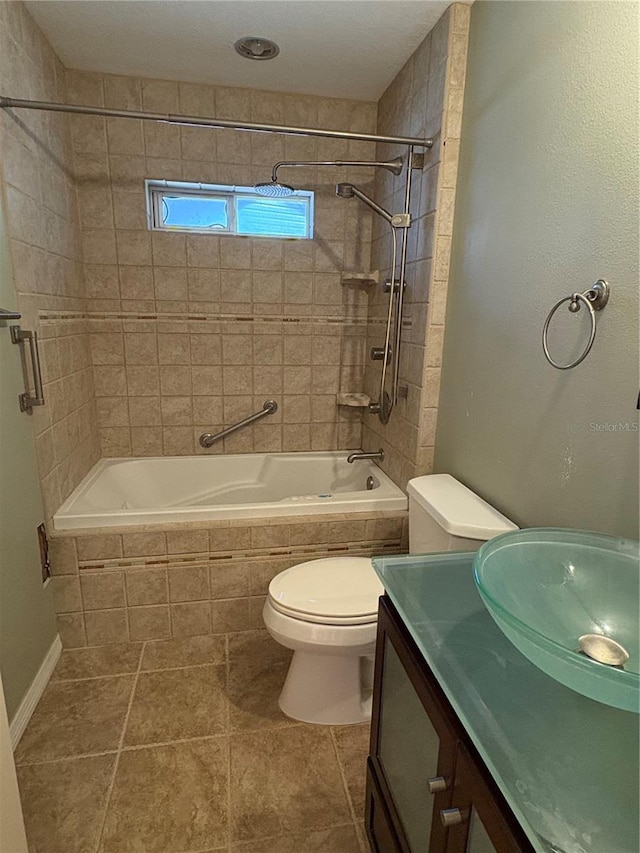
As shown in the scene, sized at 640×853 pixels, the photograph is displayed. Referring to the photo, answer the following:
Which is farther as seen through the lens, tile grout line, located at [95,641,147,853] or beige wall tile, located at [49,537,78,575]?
beige wall tile, located at [49,537,78,575]

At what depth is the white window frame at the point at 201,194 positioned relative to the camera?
2459 millimetres

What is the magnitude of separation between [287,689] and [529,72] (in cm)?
210

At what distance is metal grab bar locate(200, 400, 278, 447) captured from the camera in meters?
2.74

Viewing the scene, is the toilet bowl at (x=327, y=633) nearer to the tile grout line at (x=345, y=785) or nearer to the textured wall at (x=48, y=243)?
the tile grout line at (x=345, y=785)

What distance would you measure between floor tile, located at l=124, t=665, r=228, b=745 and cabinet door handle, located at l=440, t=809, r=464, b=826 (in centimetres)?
109

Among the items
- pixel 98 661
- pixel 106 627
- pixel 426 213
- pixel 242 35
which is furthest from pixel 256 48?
pixel 98 661

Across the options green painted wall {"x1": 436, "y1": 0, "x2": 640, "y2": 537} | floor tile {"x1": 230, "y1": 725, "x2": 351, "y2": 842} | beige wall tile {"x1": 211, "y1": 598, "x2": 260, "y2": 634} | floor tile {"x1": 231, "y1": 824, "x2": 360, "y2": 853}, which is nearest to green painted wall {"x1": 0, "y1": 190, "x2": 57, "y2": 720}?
beige wall tile {"x1": 211, "y1": 598, "x2": 260, "y2": 634}

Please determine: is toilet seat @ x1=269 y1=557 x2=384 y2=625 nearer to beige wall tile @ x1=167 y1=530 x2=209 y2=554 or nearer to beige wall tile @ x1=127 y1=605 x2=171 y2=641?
beige wall tile @ x1=167 y1=530 x2=209 y2=554

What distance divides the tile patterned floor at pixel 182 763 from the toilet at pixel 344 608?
93 mm

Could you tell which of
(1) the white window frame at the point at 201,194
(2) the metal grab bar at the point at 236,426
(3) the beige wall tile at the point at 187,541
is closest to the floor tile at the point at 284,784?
(3) the beige wall tile at the point at 187,541

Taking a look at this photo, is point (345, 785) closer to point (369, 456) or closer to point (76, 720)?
point (76, 720)

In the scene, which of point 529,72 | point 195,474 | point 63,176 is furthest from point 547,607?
point 63,176

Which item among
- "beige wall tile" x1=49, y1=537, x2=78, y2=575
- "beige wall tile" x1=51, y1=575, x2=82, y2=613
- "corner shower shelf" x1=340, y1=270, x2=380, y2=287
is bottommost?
"beige wall tile" x1=51, y1=575, x2=82, y2=613

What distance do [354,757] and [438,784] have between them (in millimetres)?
892
